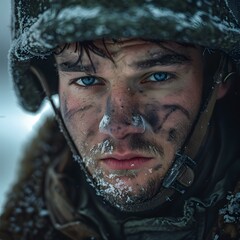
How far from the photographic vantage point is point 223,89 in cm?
251

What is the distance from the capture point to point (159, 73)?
7.44 feet

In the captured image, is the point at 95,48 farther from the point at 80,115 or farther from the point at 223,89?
the point at 223,89

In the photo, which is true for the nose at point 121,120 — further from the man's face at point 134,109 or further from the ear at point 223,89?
the ear at point 223,89

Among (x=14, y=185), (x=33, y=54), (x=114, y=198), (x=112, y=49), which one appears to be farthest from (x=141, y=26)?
(x=14, y=185)

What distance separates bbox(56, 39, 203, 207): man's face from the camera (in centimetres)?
220

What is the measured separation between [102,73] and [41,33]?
0.89ft

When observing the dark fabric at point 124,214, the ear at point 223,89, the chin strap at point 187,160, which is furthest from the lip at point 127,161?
the ear at point 223,89

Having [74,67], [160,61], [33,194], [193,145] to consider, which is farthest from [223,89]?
[33,194]

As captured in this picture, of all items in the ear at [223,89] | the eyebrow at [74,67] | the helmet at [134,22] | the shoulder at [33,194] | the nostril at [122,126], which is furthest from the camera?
the shoulder at [33,194]

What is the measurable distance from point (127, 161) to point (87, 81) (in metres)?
0.37

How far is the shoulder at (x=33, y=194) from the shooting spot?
9.34 ft

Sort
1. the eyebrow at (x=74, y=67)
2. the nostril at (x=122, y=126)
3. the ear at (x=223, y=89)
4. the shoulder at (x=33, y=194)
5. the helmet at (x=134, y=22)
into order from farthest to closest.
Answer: the shoulder at (x=33, y=194) → the ear at (x=223, y=89) → the eyebrow at (x=74, y=67) → the nostril at (x=122, y=126) → the helmet at (x=134, y=22)

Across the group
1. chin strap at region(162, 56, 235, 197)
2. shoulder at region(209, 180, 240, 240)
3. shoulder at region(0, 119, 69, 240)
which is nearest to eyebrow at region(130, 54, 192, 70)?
chin strap at region(162, 56, 235, 197)

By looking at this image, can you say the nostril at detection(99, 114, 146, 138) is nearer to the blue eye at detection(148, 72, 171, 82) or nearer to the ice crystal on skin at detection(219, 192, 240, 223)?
the blue eye at detection(148, 72, 171, 82)
